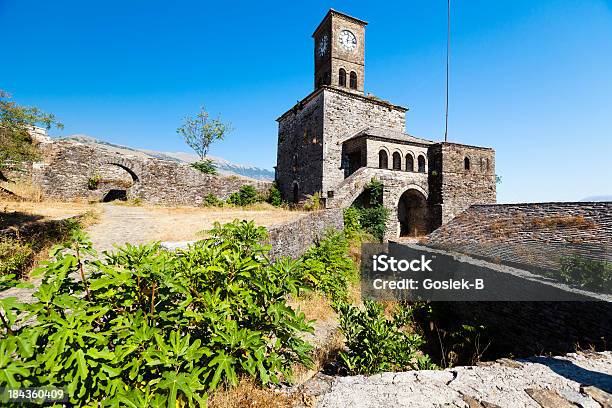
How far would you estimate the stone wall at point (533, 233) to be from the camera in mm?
7948

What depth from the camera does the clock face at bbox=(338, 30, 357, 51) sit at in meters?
22.2

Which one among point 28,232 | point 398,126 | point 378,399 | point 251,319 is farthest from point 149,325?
point 398,126

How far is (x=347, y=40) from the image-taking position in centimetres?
→ 2248

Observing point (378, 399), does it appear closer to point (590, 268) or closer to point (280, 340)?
point (280, 340)

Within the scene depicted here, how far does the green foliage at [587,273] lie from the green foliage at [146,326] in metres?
7.79

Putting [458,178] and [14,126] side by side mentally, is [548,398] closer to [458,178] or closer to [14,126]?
[14,126]

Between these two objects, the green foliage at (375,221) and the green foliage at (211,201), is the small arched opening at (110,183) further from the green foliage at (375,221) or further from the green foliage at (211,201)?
the green foliage at (375,221)

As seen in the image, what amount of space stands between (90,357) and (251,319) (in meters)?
1.23

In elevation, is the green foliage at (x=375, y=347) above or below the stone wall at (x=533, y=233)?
below

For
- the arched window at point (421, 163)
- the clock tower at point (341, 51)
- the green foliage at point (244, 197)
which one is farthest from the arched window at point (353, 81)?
the green foliage at point (244, 197)

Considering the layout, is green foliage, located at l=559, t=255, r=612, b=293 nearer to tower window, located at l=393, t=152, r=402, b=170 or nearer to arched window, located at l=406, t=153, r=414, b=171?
tower window, located at l=393, t=152, r=402, b=170

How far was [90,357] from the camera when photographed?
1.83 meters

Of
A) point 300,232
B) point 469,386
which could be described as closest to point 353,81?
point 300,232

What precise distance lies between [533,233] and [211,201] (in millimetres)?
17476
